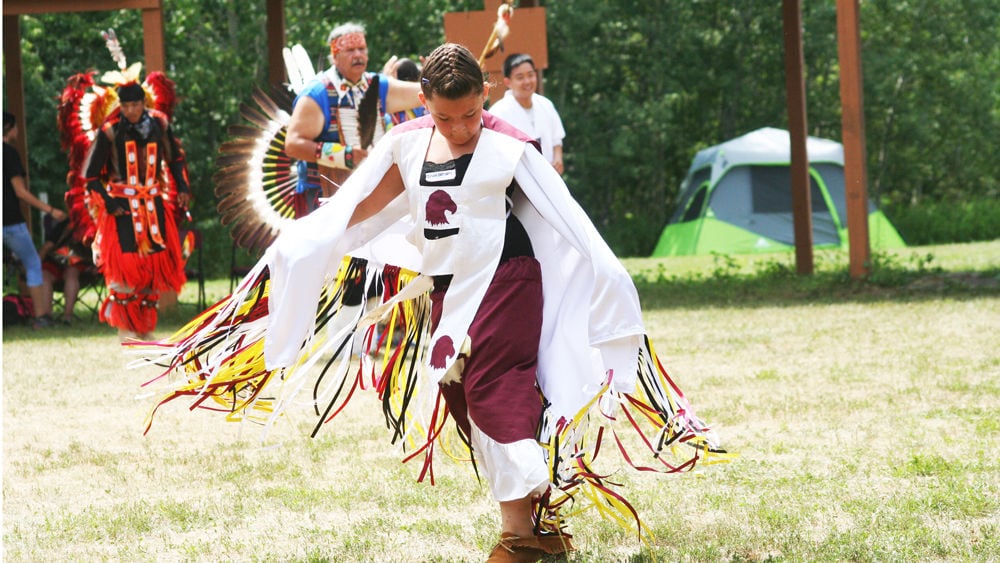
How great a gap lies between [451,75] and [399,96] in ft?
10.4

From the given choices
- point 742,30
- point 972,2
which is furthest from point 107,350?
point 972,2

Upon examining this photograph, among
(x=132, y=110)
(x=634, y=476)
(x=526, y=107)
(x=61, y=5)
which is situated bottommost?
(x=634, y=476)

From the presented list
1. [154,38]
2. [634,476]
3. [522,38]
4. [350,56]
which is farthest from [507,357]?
[154,38]

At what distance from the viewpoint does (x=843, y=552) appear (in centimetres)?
296

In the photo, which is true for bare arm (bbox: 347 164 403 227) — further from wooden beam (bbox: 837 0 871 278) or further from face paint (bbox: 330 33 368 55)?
wooden beam (bbox: 837 0 871 278)

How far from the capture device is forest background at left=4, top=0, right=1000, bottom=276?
19156mm

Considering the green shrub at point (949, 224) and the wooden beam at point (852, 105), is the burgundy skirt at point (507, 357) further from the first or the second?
the green shrub at point (949, 224)

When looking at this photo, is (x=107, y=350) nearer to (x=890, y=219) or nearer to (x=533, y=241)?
(x=533, y=241)

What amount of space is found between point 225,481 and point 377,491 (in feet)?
1.80

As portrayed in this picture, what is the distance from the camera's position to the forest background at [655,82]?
19.2 m

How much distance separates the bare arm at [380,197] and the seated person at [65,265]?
669cm

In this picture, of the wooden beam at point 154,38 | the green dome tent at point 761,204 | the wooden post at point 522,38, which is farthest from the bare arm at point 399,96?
the green dome tent at point 761,204

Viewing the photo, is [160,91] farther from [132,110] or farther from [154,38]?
[154,38]

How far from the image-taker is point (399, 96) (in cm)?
607
